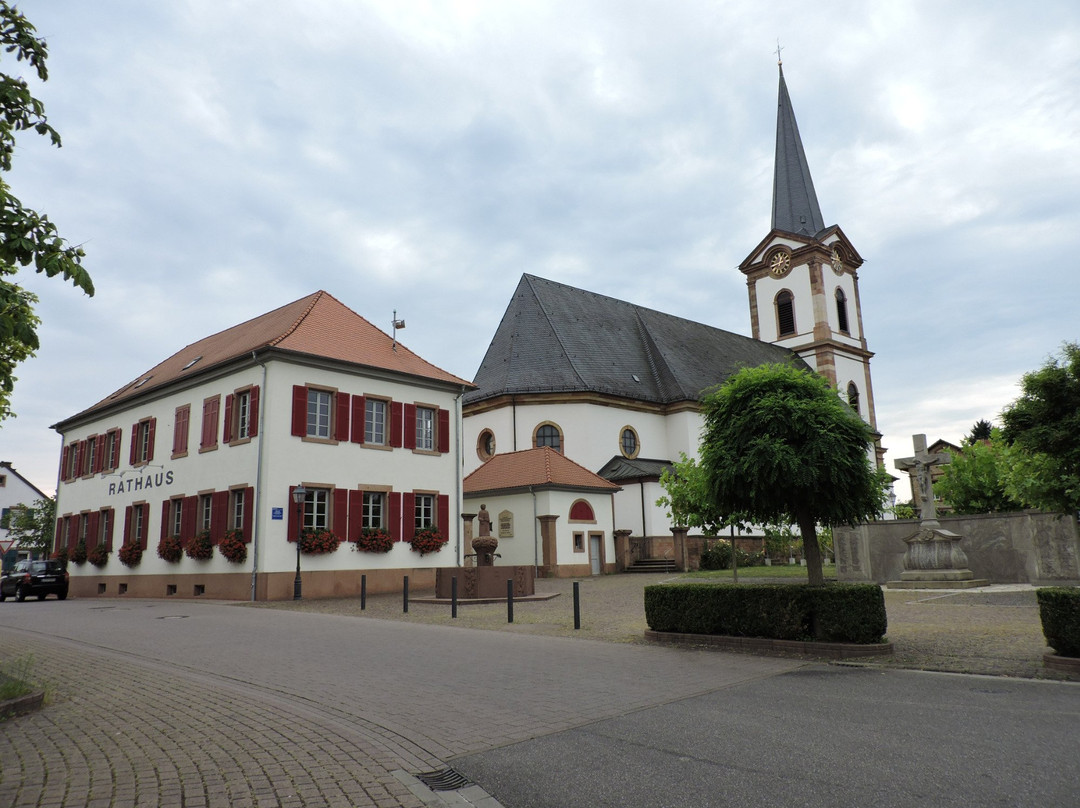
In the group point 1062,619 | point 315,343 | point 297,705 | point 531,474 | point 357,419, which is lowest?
point 297,705

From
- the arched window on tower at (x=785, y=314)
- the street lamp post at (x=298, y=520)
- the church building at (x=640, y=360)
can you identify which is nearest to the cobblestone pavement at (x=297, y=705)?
the street lamp post at (x=298, y=520)

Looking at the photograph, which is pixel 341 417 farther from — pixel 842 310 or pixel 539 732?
pixel 842 310

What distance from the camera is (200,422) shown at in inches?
1020

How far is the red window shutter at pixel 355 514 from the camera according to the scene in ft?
79.0

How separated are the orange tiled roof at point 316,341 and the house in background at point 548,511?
5973mm

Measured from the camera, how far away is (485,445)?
3972 centimetres

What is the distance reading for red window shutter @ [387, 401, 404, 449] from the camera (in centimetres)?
2586

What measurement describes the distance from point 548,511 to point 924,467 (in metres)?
14.6

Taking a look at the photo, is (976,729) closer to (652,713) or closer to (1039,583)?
(652,713)

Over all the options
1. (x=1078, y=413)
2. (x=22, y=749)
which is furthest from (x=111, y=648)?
(x=1078, y=413)

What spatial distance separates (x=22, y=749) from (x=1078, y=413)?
59.8ft

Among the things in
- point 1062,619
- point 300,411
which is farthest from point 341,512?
point 1062,619

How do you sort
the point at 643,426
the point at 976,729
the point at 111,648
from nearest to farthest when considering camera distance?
the point at 976,729, the point at 111,648, the point at 643,426

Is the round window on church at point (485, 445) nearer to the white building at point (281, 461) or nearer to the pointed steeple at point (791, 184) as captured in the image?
the white building at point (281, 461)
